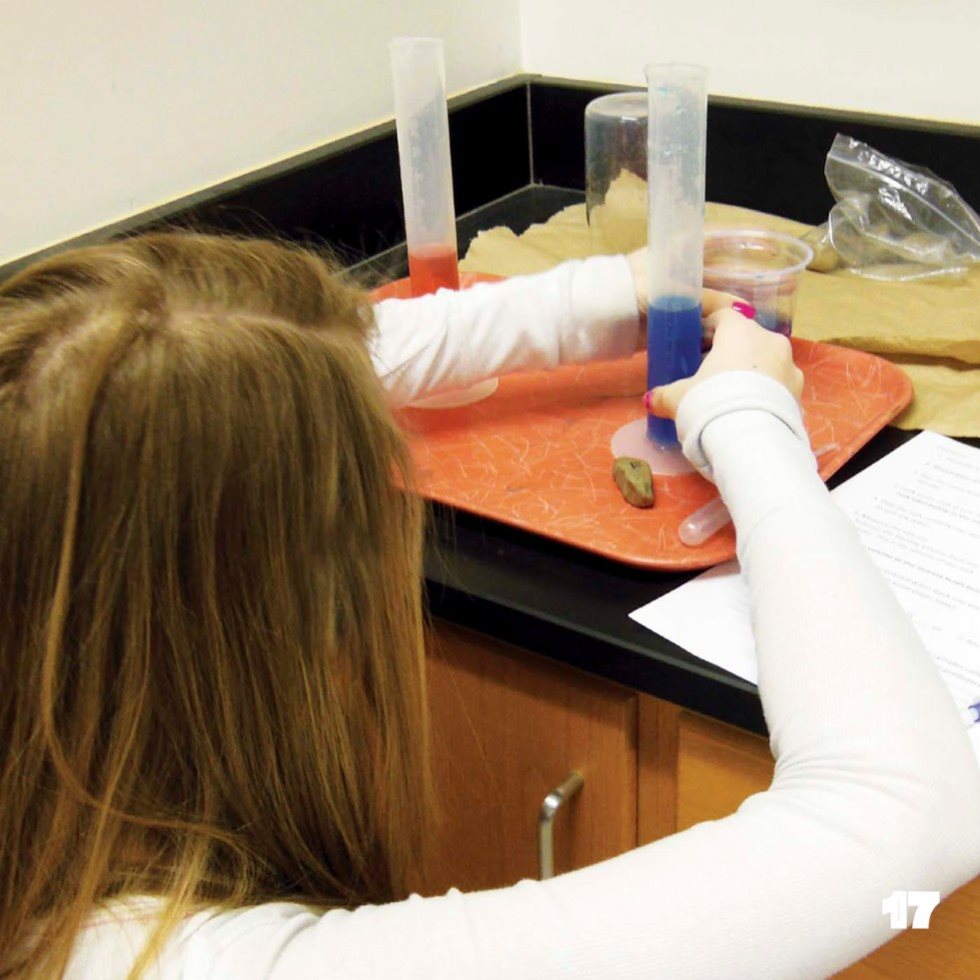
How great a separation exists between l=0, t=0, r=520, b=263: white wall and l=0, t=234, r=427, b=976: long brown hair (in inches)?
15.5

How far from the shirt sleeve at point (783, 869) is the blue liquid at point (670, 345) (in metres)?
0.21

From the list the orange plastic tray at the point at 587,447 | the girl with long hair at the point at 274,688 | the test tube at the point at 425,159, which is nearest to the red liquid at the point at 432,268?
the test tube at the point at 425,159

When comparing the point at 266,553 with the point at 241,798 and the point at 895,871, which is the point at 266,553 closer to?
the point at 241,798

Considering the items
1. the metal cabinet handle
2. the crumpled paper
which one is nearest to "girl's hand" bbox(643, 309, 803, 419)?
the crumpled paper

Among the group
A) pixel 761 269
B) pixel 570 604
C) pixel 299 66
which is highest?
pixel 299 66

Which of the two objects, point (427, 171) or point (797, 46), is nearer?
point (427, 171)

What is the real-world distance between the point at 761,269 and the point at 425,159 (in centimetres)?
26

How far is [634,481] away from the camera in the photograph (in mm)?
715

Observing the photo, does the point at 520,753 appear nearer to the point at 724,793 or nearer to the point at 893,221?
the point at 724,793

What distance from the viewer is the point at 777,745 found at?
21.1 inches

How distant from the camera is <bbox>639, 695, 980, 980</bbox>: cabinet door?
2.01ft

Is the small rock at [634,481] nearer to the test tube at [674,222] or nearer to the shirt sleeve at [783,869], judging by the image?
the test tube at [674,222]

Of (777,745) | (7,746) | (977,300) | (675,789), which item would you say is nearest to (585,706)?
(675,789)

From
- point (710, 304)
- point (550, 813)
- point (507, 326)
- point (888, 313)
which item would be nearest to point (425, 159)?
point (507, 326)
